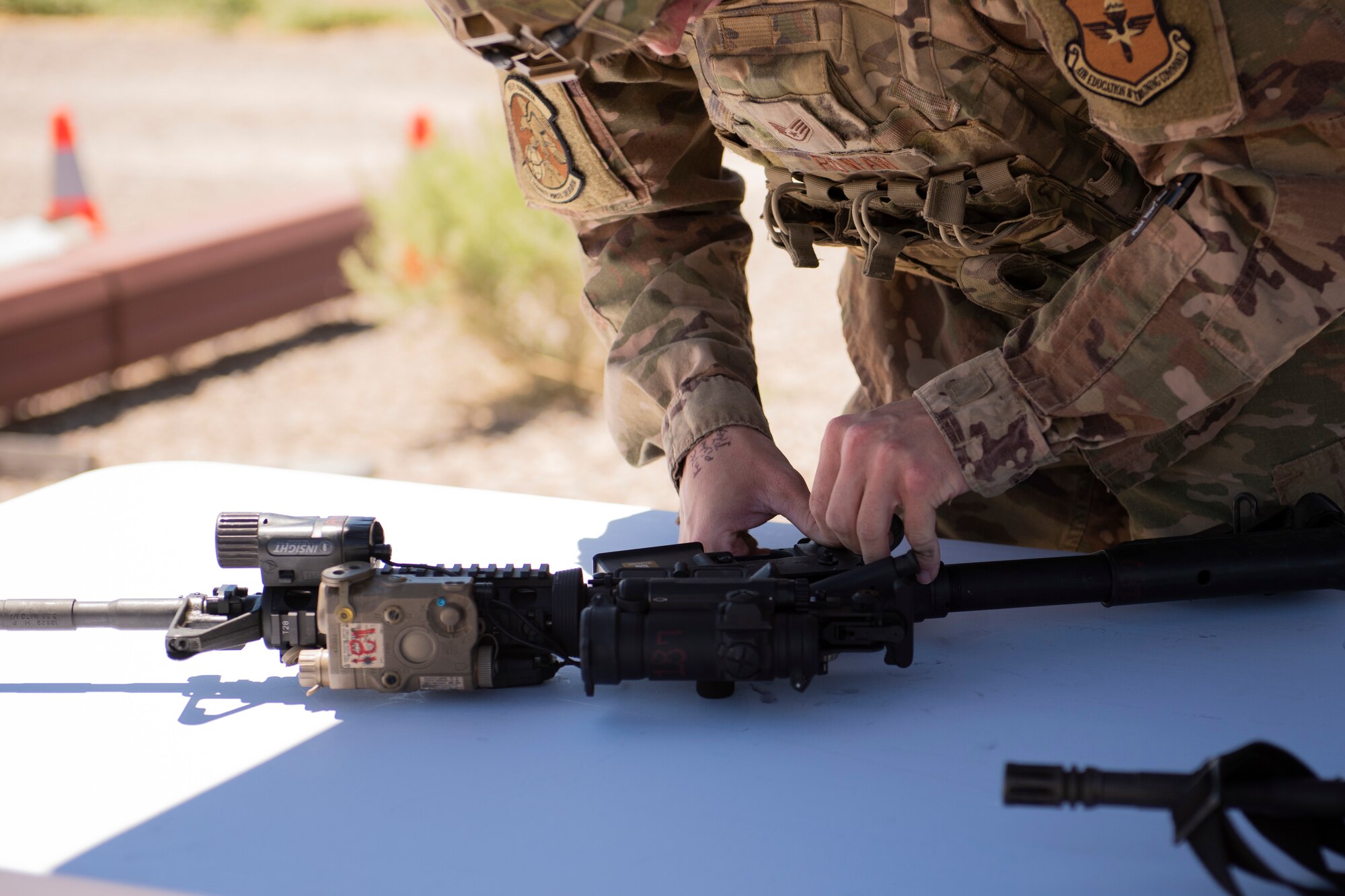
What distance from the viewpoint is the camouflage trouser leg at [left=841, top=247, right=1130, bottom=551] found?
76.9 inches

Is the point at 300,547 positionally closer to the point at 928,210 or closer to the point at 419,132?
the point at 928,210

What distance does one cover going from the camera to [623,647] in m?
1.30

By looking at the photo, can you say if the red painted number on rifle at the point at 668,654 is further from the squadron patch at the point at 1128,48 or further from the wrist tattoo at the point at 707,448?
the squadron patch at the point at 1128,48


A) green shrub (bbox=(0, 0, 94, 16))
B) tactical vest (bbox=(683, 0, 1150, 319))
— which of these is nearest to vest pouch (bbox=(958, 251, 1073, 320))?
tactical vest (bbox=(683, 0, 1150, 319))

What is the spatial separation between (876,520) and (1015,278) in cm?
51

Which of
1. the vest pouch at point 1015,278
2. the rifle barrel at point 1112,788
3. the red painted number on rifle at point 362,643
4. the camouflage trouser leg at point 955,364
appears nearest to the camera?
the rifle barrel at point 1112,788

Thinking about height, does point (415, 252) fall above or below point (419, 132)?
below

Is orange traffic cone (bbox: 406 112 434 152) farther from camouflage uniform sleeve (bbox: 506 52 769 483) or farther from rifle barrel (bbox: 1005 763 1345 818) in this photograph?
rifle barrel (bbox: 1005 763 1345 818)

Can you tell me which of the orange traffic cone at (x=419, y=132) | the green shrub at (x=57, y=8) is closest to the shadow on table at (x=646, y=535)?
the orange traffic cone at (x=419, y=132)

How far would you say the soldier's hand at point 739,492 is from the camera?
5.50 ft

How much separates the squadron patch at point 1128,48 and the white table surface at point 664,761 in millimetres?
622

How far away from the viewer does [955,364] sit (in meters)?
2.00

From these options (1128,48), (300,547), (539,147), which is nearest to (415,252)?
(539,147)

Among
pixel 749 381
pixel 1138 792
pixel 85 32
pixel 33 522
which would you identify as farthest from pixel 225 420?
pixel 85 32
